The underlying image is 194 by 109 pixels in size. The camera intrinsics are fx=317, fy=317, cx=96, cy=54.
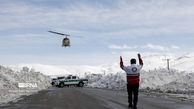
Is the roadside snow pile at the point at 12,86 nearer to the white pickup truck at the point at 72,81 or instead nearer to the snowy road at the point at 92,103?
the snowy road at the point at 92,103

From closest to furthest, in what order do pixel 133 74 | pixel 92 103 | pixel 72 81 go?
1. pixel 133 74
2. pixel 92 103
3. pixel 72 81

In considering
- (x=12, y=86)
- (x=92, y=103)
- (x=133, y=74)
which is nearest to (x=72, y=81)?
(x=12, y=86)

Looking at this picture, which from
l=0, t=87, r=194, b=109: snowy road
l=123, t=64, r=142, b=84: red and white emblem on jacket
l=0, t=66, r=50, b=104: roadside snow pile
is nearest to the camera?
l=123, t=64, r=142, b=84: red and white emblem on jacket

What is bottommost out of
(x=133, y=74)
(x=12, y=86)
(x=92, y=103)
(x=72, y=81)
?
(x=92, y=103)

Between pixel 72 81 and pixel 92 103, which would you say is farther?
pixel 72 81

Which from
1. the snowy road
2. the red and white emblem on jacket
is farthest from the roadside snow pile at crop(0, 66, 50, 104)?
the red and white emblem on jacket

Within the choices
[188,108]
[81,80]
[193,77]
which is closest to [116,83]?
[81,80]

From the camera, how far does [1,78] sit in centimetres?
3531

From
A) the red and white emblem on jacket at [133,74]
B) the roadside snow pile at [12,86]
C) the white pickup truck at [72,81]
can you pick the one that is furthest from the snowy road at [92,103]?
the white pickup truck at [72,81]

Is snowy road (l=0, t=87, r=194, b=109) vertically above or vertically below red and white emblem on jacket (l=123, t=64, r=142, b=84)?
below

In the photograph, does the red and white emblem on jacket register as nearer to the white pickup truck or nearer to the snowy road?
the snowy road

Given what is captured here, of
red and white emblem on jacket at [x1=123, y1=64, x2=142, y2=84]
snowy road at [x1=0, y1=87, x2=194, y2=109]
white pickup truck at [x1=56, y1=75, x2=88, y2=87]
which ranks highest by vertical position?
red and white emblem on jacket at [x1=123, y1=64, x2=142, y2=84]

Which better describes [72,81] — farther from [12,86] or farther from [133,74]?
[133,74]

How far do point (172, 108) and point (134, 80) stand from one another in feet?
5.80
